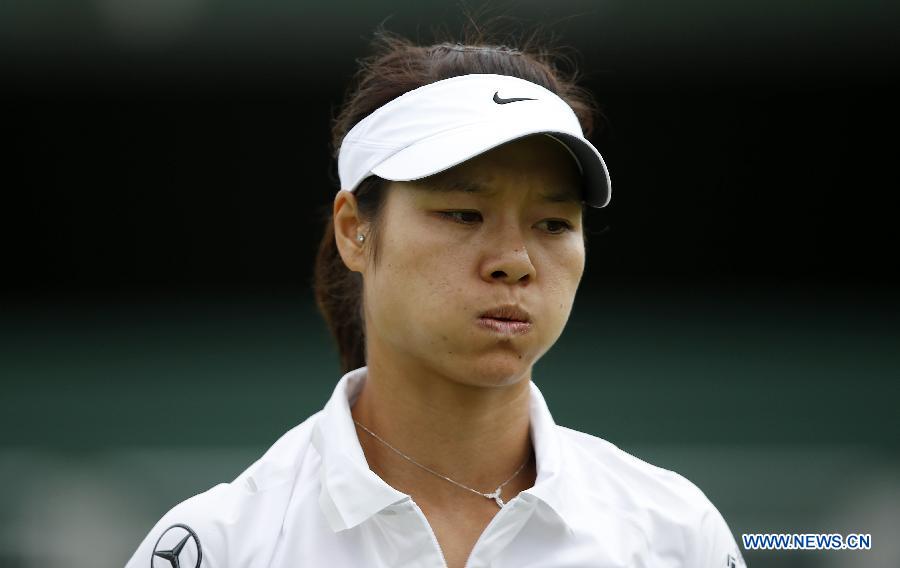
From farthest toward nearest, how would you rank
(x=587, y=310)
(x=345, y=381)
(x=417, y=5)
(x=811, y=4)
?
1. (x=587, y=310)
2. (x=811, y=4)
3. (x=417, y=5)
4. (x=345, y=381)

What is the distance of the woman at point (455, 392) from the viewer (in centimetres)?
197

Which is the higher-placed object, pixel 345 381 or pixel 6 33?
pixel 6 33

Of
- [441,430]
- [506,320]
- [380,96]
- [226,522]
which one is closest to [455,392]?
[441,430]

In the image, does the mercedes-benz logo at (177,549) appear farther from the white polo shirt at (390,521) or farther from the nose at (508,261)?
the nose at (508,261)

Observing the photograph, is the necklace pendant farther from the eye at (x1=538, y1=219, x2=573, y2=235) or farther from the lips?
the eye at (x1=538, y1=219, x2=573, y2=235)

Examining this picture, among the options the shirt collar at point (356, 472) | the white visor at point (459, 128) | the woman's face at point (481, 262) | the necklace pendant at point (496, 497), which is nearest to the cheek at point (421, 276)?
the woman's face at point (481, 262)

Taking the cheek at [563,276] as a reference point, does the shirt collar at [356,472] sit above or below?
below

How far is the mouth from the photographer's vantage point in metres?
1.97

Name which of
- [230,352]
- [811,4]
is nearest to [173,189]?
[230,352]

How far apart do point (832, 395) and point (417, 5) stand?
3029mm

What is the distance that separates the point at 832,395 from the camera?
261 inches

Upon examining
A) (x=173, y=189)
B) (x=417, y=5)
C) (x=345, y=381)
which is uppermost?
(x=417, y=5)

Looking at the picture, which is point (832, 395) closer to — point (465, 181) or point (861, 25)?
point (861, 25)

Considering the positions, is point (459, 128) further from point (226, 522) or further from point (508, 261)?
point (226, 522)
